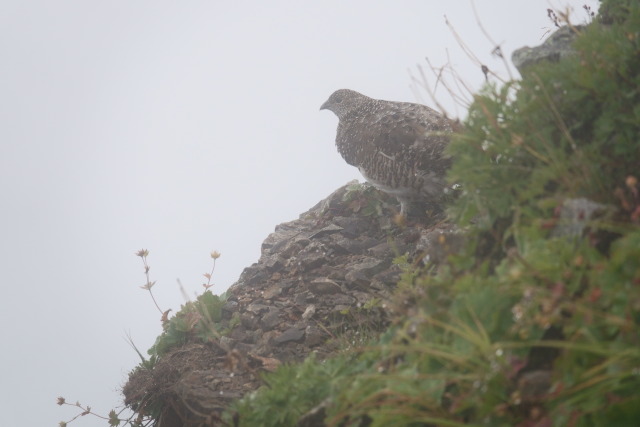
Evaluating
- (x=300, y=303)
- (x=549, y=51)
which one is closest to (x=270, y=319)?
(x=300, y=303)

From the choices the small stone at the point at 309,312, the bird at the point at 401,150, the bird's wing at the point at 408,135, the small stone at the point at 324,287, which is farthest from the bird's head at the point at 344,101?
the small stone at the point at 309,312

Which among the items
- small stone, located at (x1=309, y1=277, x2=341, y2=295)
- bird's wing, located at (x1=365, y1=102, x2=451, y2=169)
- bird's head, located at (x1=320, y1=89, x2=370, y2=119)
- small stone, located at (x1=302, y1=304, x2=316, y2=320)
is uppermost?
bird's head, located at (x1=320, y1=89, x2=370, y2=119)

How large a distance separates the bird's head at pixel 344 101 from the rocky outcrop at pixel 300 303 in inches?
51.2

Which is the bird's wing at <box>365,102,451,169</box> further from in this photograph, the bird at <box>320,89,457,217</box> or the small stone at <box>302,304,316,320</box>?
the small stone at <box>302,304,316,320</box>

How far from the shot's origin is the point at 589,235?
2.97 metres

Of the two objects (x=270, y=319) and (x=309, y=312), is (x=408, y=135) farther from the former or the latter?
(x=270, y=319)

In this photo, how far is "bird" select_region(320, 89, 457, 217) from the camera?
7.16m

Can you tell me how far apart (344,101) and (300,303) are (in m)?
3.92

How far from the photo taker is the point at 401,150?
743cm

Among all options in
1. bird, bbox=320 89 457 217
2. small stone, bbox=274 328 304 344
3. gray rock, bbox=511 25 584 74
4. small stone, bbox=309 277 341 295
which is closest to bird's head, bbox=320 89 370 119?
bird, bbox=320 89 457 217

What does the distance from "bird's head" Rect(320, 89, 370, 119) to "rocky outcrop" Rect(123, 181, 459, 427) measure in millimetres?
1301

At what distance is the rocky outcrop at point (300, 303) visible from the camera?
230 inches

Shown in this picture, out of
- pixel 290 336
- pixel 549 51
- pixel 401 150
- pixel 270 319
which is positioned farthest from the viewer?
pixel 401 150

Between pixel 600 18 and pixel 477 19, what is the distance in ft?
4.17
